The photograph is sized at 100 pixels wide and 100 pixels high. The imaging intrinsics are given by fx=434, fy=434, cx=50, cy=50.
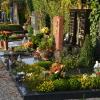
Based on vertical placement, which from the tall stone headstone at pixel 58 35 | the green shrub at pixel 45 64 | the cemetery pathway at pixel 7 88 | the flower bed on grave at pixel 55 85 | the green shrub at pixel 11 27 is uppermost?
the tall stone headstone at pixel 58 35

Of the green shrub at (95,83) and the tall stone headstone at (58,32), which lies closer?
the green shrub at (95,83)

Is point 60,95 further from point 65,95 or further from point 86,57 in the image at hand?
point 86,57

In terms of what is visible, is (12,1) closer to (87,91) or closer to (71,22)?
(71,22)

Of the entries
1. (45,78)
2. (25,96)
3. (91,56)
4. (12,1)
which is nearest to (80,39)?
(91,56)

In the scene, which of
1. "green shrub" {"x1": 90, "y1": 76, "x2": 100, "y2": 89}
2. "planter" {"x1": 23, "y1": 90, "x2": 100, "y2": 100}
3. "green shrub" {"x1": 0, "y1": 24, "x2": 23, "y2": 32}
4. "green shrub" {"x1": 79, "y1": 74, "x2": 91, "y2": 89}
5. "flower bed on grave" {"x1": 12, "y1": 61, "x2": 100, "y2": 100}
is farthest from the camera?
"green shrub" {"x1": 0, "y1": 24, "x2": 23, "y2": 32}

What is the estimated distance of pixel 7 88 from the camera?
599 inches

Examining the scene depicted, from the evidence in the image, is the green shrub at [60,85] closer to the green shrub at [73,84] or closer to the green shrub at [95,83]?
the green shrub at [73,84]

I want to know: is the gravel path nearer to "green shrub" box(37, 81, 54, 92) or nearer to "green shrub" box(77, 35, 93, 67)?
"green shrub" box(37, 81, 54, 92)

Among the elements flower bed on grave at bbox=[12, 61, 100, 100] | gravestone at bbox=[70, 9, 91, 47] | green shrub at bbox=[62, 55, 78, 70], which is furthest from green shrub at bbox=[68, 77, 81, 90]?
gravestone at bbox=[70, 9, 91, 47]

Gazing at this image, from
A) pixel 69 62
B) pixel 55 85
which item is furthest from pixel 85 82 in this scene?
pixel 69 62

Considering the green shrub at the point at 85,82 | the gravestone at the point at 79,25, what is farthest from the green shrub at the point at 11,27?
Answer: the green shrub at the point at 85,82

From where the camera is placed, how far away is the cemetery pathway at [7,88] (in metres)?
13.9

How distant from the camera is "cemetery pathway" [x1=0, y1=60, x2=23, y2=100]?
45.7 feet

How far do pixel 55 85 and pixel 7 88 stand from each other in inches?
86.8
